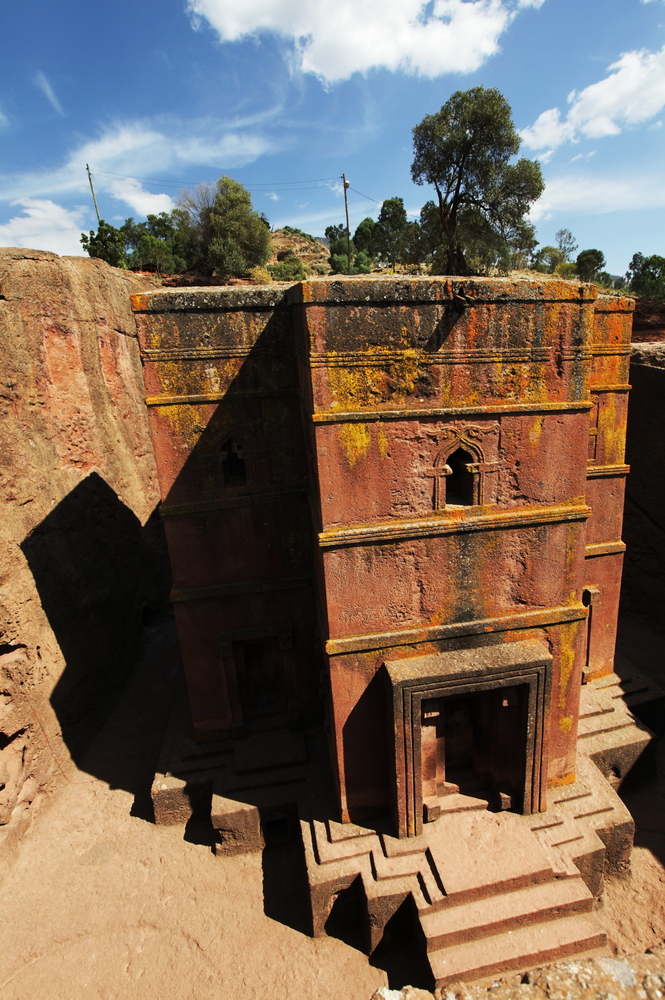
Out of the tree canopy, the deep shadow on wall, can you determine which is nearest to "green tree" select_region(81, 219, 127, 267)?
the tree canopy

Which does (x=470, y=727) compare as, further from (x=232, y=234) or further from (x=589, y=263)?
(x=589, y=263)

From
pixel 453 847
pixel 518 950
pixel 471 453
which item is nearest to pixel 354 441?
pixel 471 453

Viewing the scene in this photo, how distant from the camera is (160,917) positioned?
719cm

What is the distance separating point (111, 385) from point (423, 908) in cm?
1389

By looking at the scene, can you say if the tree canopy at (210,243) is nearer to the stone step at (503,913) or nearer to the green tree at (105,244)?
the green tree at (105,244)

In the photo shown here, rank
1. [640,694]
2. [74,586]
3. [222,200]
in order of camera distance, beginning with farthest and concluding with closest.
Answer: [222,200]
[74,586]
[640,694]

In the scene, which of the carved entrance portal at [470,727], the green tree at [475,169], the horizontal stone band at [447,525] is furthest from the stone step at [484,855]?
the green tree at [475,169]

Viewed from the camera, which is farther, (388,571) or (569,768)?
(569,768)

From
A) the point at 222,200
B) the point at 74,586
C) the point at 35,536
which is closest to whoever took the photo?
the point at 35,536

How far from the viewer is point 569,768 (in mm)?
7270

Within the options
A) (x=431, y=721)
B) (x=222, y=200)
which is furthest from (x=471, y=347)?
(x=222, y=200)

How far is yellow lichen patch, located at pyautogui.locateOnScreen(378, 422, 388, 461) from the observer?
5.86 m

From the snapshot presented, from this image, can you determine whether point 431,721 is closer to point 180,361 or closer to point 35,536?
point 180,361

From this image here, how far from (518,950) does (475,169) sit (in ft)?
90.9
